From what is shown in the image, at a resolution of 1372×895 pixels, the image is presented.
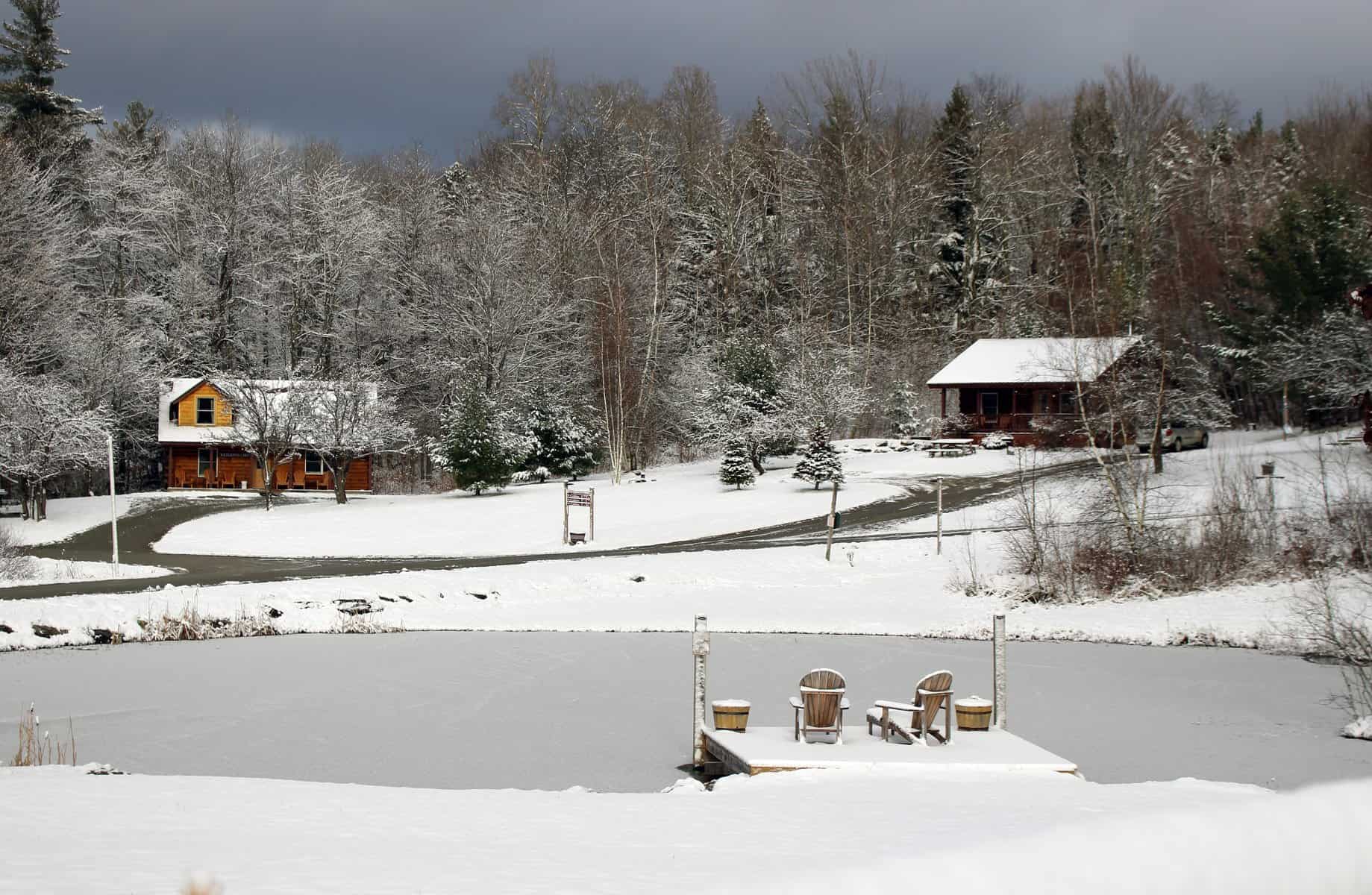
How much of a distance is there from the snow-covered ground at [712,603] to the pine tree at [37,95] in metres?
42.7

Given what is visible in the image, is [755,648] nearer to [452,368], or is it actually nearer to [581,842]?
[581,842]

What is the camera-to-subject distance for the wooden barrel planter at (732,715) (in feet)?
43.2

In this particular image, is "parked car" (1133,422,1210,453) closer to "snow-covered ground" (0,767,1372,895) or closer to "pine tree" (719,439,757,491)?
"pine tree" (719,439,757,491)

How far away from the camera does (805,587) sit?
28.6 meters

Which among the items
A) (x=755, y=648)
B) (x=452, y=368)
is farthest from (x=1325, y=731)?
(x=452, y=368)


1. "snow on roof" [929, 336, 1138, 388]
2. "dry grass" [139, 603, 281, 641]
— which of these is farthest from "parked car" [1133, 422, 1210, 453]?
"dry grass" [139, 603, 281, 641]

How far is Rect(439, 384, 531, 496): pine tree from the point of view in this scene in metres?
47.8

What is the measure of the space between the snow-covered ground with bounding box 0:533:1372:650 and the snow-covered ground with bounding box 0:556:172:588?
534 cm

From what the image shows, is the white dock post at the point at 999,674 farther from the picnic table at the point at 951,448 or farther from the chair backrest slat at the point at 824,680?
the picnic table at the point at 951,448

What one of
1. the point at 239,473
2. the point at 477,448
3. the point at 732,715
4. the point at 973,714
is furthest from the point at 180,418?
the point at 973,714

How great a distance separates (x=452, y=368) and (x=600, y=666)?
39.2 meters

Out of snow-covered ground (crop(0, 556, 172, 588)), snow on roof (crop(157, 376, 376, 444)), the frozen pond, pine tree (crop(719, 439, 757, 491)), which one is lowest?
the frozen pond

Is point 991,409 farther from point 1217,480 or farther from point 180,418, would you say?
point 180,418

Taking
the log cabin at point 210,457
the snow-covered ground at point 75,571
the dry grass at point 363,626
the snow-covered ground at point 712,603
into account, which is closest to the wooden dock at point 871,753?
the snow-covered ground at point 712,603
